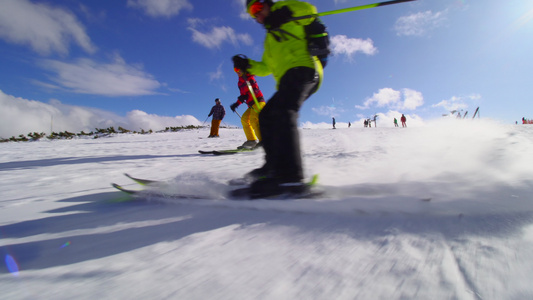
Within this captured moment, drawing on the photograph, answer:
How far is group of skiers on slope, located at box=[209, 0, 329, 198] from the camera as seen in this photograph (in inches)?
52.4

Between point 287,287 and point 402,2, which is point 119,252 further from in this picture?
point 402,2

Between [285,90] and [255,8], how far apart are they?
2.45 ft

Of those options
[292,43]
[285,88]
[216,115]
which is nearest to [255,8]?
[292,43]

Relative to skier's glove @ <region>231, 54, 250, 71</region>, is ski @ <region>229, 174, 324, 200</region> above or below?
below

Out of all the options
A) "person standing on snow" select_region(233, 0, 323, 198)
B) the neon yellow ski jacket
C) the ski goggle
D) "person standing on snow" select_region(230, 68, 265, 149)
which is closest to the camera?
"person standing on snow" select_region(233, 0, 323, 198)

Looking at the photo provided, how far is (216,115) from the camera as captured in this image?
8.93 meters

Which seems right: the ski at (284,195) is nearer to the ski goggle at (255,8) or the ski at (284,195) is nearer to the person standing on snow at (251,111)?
the ski goggle at (255,8)

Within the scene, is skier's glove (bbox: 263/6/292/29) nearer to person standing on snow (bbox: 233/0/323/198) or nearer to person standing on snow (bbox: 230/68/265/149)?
person standing on snow (bbox: 233/0/323/198)

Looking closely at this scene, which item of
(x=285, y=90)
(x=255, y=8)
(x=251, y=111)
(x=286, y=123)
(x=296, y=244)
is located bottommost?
(x=296, y=244)

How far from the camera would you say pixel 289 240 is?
28.6 inches

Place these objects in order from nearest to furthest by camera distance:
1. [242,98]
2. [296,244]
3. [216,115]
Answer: [296,244], [242,98], [216,115]

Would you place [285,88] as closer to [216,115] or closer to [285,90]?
[285,90]

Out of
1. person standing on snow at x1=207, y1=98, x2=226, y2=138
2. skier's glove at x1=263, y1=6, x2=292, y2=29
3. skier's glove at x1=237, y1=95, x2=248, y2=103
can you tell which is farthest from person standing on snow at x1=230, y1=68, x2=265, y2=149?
person standing on snow at x1=207, y1=98, x2=226, y2=138

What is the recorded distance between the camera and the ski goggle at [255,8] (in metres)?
1.71
